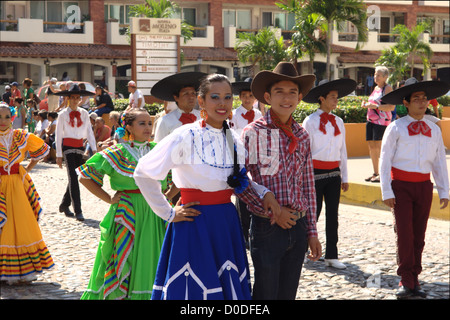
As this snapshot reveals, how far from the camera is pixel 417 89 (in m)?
6.28

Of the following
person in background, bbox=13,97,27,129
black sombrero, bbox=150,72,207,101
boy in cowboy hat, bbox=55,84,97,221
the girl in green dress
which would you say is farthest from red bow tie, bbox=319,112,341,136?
person in background, bbox=13,97,27,129

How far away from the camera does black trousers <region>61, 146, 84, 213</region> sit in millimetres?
10211

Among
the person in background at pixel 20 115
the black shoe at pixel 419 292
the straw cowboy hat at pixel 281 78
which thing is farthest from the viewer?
the person in background at pixel 20 115

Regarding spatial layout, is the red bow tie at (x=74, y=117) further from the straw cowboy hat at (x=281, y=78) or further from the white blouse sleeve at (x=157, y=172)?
the white blouse sleeve at (x=157, y=172)

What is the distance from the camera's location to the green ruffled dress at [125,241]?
17.9ft

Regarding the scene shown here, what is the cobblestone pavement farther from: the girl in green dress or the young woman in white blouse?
the young woman in white blouse

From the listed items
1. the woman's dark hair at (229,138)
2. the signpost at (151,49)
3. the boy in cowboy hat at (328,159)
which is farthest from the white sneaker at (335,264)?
the signpost at (151,49)

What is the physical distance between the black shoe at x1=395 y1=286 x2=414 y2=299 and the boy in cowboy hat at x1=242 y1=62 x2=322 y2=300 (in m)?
2.05

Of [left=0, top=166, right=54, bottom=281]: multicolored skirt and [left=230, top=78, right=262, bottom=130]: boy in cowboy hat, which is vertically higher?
[left=230, top=78, right=262, bottom=130]: boy in cowboy hat

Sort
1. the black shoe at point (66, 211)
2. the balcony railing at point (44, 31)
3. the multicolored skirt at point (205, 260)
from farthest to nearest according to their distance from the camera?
the balcony railing at point (44, 31) < the black shoe at point (66, 211) < the multicolored skirt at point (205, 260)

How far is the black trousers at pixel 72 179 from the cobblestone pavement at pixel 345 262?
24 centimetres

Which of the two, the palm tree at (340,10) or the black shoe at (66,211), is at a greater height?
the palm tree at (340,10)

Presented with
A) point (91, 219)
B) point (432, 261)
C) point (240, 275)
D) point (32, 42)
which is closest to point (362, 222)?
point (432, 261)
